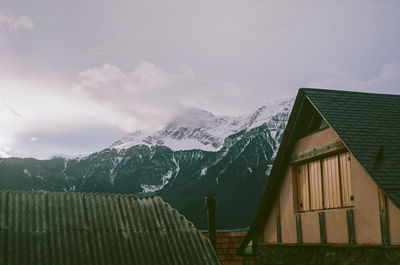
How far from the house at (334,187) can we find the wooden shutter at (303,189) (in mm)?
26

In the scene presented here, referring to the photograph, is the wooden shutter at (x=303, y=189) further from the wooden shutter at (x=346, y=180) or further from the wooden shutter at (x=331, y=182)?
the wooden shutter at (x=346, y=180)

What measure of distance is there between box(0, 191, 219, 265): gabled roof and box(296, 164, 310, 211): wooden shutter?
8.86ft

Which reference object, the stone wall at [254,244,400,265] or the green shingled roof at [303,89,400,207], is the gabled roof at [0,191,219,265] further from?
the green shingled roof at [303,89,400,207]

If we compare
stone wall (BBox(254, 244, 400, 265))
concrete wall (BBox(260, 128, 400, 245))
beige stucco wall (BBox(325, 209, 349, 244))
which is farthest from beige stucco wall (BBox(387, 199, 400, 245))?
beige stucco wall (BBox(325, 209, 349, 244))

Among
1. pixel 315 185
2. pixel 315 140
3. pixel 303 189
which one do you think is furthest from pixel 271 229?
pixel 315 140

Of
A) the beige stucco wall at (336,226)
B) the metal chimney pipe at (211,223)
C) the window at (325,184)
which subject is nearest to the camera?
the beige stucco wall at (336,226)

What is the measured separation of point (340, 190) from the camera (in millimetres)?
11445

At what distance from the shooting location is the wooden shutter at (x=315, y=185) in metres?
12.2

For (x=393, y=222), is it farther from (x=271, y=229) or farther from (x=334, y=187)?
(x=271, y=229)

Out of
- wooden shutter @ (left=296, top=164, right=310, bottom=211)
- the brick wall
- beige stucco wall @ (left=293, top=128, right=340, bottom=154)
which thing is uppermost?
beige stucco wall @ (left=293, top=128, right=340, bottom=154)

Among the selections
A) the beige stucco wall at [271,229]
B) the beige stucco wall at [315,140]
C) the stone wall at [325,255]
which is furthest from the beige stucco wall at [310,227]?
the beige stucco wall at [315,140]

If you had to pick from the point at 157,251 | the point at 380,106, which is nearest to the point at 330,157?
the point at 380,106

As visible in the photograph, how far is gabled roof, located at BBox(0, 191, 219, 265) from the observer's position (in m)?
10.3

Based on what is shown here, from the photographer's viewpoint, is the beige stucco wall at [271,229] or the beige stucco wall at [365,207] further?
the beige stucco wall at [271,229]
